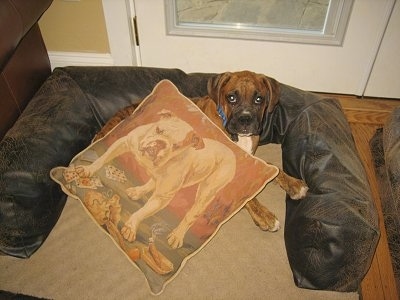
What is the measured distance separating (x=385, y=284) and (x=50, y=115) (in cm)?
173

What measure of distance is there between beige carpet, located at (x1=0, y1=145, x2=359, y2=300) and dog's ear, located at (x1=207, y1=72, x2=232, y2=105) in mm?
668

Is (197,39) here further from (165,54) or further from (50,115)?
(50,115)

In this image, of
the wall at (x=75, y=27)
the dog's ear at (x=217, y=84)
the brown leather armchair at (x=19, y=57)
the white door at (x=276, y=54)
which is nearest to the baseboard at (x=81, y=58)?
Result: the wall at (x=75, y=27)

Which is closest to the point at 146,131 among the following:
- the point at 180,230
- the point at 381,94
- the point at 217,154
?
the point at 217,154

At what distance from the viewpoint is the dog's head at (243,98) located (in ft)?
5.63

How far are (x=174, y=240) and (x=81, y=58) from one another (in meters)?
1.58

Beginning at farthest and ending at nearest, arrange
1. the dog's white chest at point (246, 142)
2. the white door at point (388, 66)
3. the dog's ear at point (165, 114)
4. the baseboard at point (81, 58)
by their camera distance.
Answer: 1. the baseboard at point (81, 58)
2. the white door at point (388, 66)
3. the dog's white chest at point (246, 142)
4. the dog's ear at point (165, 114)

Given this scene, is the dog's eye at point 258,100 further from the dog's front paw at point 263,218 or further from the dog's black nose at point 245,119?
the dog's front paw at point 263,218

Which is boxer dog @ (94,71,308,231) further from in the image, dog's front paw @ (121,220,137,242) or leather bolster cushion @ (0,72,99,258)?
dog's front paw @ (121,220,137,242)

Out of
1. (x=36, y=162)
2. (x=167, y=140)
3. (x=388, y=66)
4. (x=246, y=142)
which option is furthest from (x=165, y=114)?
(x=388, y=66)

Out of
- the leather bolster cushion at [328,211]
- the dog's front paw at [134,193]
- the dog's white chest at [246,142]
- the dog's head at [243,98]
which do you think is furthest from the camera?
the dog's white chest at [246,142]

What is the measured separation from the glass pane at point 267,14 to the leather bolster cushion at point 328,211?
763mm

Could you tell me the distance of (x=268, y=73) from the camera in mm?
2467

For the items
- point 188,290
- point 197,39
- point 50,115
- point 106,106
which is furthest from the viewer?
point 197,39
